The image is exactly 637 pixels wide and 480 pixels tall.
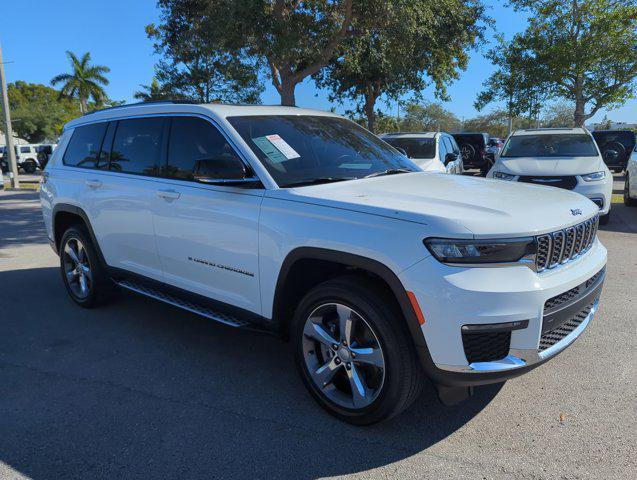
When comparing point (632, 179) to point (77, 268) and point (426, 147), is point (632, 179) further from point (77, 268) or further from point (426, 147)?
point (77, 268)

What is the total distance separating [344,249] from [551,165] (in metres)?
7.40

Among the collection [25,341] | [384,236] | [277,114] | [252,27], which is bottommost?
[25,341]

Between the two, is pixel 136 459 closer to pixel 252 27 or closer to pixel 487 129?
pixel 252 27

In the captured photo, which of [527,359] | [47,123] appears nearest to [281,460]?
[527,359]

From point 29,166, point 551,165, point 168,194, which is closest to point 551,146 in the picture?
point 551,165

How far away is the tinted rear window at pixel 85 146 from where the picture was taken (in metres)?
5.01

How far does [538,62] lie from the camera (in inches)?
750

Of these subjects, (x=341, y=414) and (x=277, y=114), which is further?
(x=277, y=114)

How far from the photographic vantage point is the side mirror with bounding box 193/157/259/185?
3.32m

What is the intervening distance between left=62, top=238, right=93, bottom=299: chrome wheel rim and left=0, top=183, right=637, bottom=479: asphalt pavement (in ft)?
1.98

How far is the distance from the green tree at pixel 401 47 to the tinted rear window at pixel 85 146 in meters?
8.32

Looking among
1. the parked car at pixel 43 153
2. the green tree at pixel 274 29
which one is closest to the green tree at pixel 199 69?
the green tree at pixel 274 29

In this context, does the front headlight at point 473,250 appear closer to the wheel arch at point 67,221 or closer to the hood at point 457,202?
the hood at point 457,202

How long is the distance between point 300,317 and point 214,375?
1.01m
